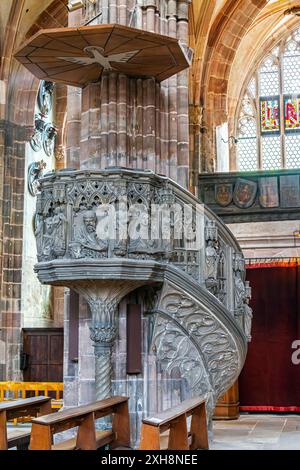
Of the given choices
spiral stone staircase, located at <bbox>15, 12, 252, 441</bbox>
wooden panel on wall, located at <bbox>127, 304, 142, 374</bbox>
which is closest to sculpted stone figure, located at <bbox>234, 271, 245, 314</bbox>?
spiral stone staircase, located at <bbox>15, 12, 252, 441</bbox>

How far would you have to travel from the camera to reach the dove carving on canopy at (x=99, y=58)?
861 cm

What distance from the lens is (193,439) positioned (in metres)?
7.82

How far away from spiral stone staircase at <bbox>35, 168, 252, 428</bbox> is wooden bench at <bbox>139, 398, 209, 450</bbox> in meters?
0.84

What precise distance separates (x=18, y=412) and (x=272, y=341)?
7158 mm

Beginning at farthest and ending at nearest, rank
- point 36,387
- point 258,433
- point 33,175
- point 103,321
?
point 33,175
point 36,387
point 258,433
point 103,321

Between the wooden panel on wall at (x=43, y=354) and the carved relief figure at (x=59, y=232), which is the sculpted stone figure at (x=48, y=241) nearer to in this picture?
the carved relief figure at (x=59, y=232)

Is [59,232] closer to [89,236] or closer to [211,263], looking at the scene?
[89,236]

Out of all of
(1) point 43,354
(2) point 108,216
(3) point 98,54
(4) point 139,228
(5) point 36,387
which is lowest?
(5) point 36,387

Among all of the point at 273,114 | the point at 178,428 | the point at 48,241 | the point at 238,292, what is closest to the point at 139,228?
the point at 48,241

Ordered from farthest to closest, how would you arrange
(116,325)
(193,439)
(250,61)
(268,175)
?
1. (250,61)
2. (268,175)
3. (116,325)
4. (193,439)

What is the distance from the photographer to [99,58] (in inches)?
348

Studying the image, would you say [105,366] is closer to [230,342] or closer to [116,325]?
[116,325]

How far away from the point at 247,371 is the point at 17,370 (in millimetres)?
4869
